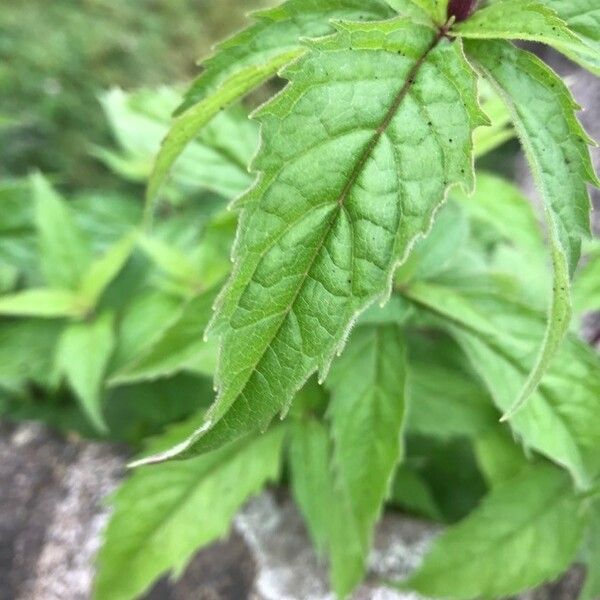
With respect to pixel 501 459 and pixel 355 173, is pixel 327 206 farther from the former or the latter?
pixel 501 459

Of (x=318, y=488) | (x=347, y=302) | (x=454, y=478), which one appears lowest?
(x=454, y=478)

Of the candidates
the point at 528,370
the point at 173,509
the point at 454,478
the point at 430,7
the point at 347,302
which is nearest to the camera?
the point at 347,302

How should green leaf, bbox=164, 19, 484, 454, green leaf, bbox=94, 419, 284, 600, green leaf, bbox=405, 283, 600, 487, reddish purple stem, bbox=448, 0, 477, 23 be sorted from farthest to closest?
green leaf, bbox=94, 419, 284, 600
green leaf, bbox=405, 283, 600, 487
reddish purple stem, bbox=448, 0, 477, 23
green leaf, bbox=164, 19, 484, 454

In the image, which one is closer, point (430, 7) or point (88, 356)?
point (430, 7)

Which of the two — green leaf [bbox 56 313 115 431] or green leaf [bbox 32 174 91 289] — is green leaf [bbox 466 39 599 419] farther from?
green leaf [bbox 32 174 91 289]

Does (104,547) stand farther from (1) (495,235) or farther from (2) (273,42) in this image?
(1) (495,235)

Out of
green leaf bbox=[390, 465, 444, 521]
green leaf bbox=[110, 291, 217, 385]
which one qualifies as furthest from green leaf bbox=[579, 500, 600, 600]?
green leaf bbox=[110, 291, 217, 385]

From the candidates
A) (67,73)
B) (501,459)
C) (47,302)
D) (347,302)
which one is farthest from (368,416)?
(67,73)

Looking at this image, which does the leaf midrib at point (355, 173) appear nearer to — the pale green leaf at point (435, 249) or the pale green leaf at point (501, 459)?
the pale green leaf at point (435, 249)

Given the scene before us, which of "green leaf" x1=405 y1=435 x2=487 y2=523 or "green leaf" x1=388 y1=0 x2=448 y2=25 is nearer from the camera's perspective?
"green leaf" x1=388 y1=0 x2=448 y2=25
